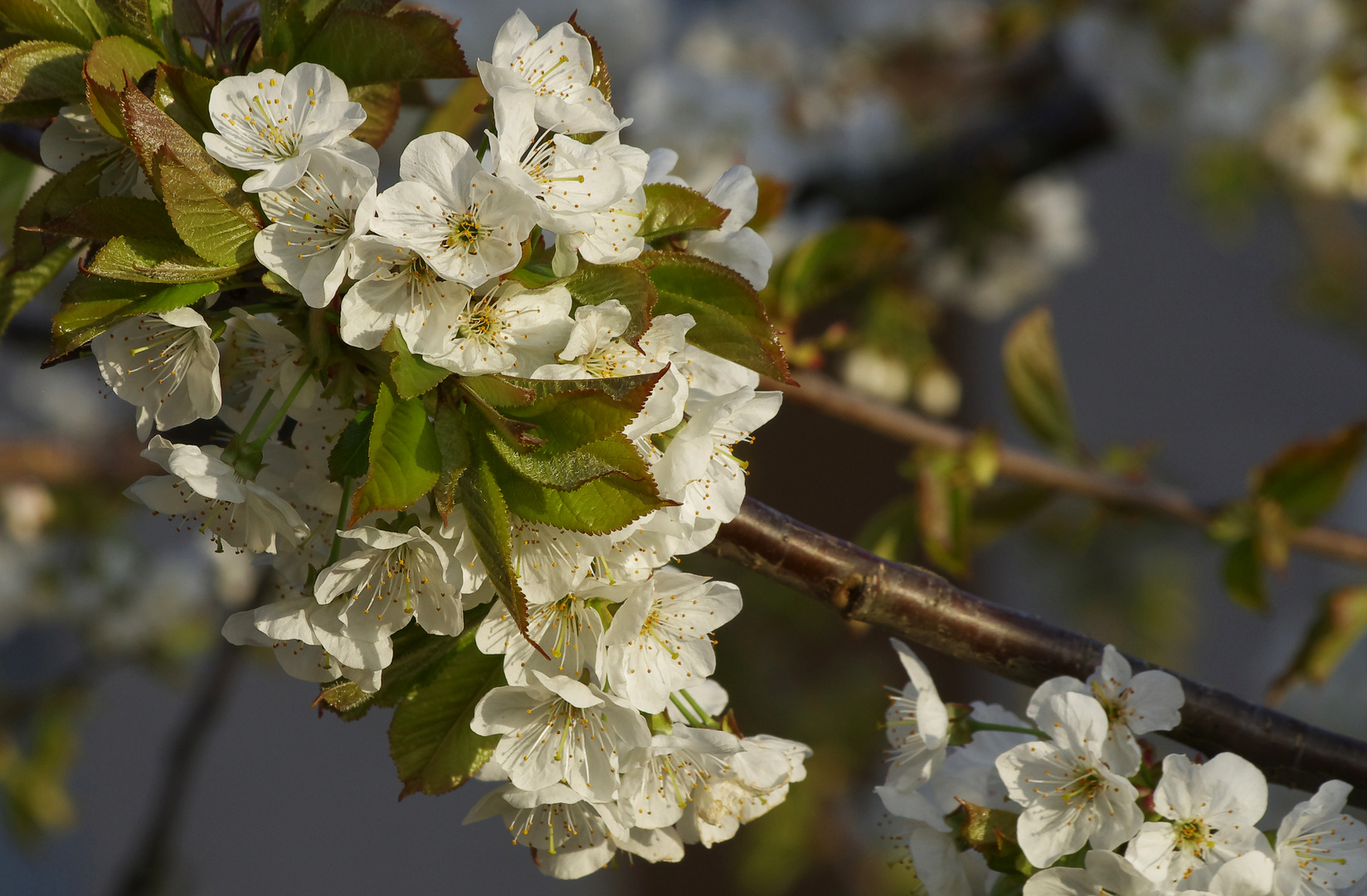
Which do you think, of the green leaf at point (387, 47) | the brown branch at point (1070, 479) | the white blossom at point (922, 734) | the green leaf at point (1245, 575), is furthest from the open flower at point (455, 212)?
the green leaf at point (1245, 575)

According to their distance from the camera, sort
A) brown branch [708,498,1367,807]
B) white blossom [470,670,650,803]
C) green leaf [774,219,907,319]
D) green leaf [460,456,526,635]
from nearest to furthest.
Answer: green leaf [460,456,526,635]
white blossom [470,670,650,803]
brown branch [708,498,1367,807]
green leaf [774,219,907,319]

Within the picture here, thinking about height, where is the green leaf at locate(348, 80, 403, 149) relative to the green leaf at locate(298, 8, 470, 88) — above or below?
below

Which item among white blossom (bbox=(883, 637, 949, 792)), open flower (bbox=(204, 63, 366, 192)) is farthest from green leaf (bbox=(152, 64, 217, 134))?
white blossom (bbox=(883, 637, 949, 792))

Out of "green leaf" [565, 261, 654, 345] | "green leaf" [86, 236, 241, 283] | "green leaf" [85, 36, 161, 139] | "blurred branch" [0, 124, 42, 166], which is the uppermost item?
"green leaf" [85, 36, 161, 139]

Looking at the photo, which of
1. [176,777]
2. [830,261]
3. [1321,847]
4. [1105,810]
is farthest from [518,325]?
[176,777]

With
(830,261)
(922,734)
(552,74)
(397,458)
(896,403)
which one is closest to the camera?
(397,458)

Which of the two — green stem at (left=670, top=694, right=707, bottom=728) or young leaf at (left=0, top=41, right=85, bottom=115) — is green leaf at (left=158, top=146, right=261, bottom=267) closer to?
young leaf at (left=0, top=41, right=85, bottom=115)

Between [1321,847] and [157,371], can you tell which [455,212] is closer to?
[157,371]

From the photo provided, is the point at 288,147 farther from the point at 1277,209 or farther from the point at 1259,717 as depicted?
the point at 1277,209
